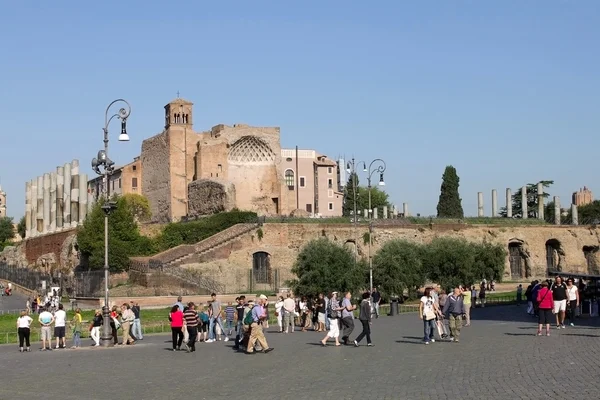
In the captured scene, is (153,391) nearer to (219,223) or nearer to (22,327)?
(22,327)

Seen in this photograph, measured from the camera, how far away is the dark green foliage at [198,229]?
65.9 m

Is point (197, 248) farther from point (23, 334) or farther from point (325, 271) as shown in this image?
point (23, 334)

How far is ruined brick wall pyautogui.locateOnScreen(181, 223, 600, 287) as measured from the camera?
59603 millimetres

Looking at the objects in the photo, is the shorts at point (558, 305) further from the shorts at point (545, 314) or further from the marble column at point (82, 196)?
the marble column at point (82, 196)

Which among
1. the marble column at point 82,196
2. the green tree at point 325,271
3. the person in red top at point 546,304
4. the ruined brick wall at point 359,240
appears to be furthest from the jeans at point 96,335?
the marble column at point 82,196

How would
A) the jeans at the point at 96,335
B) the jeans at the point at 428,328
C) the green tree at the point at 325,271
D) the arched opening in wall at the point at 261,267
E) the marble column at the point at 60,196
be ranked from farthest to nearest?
the marble column at the point at 60,196
the arched opening in wall at the point at 261,267
the green tree at the point at 325,271
the jeans at the point at 96,335
the jeans at the point at 428,328

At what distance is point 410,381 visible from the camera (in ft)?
55.0

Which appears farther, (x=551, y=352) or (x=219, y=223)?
(x=219, y=223)

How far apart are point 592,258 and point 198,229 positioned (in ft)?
104

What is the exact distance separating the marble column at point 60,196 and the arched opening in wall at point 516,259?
37.8 metres

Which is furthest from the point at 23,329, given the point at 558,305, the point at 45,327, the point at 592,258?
the point at 592,258

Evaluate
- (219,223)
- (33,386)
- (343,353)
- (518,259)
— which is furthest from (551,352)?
(518,259)

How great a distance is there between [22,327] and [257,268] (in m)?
35.5

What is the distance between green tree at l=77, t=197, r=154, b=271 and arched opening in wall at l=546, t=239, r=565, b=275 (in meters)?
31.1
